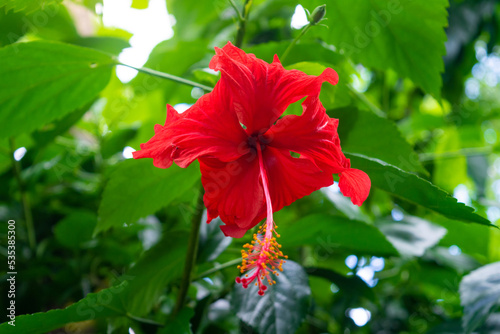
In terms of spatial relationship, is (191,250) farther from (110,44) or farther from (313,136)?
(110,44)

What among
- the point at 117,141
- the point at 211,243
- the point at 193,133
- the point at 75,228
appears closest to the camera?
the point at 193,133

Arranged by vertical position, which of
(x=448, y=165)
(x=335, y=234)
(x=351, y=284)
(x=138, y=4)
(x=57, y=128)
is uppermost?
(x=138, y=4)

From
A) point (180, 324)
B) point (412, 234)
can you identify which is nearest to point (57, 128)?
point (180, 324)

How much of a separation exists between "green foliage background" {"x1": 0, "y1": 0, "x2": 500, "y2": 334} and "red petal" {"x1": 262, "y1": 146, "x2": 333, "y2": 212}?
6cm

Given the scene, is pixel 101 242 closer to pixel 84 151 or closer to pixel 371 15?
pixel 84 151

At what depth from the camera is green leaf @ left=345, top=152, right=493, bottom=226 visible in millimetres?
460

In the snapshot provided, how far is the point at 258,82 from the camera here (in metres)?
0.47

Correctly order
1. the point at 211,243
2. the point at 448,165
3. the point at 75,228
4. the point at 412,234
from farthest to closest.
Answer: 1. the point at 448,165
2. the point at 75,228
3. the point at 412,234
4. the point at 211,243

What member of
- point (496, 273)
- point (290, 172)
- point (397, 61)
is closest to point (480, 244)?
point (496, 273)

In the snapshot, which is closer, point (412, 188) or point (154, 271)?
Answer: point (412, 188)

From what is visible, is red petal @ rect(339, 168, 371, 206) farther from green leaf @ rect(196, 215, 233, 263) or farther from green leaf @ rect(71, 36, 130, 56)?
green leaf @ rect(71, 36, 130, 56)

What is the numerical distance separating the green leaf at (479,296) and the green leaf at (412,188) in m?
0.21

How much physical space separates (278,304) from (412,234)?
13.8 inches

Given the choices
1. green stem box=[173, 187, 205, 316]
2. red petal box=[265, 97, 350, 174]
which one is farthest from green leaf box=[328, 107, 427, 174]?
green stem box=[173, 187, 205, 316]
